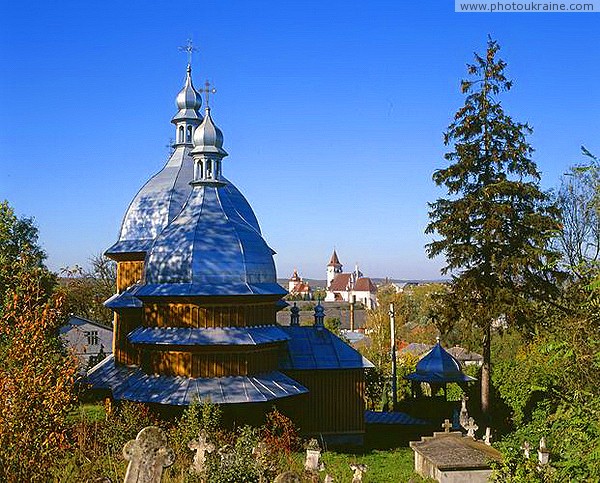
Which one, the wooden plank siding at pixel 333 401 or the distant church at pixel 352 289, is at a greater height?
the distant church at pixel 352 289

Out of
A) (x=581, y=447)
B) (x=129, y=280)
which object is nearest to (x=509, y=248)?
(x=129, y=280)

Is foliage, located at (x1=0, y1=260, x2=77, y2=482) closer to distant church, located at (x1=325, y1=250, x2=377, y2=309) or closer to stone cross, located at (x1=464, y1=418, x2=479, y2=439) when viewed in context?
stone cross, located at (x1=464, y1=418, x2=479, y2=439)

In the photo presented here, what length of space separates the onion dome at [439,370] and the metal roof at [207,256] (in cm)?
894

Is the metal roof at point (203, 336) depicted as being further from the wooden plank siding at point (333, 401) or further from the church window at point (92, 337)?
the church window at point (92, 337)

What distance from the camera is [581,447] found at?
28.5 ft

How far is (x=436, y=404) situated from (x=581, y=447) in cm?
1862

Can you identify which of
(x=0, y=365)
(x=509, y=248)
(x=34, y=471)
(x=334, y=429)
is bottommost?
(x=334, y=429)

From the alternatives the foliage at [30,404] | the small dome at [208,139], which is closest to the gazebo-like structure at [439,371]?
the small dome at [208,139]

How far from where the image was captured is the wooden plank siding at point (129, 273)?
2402 centimetres

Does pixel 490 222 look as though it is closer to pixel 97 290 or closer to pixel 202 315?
pixel 202 315

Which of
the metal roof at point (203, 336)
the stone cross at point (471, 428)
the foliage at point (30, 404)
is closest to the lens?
the foliage at point (30, 404)

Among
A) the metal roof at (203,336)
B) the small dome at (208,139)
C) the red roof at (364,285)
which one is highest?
the red roof at (364,285)

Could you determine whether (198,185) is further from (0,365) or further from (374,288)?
(374,288)

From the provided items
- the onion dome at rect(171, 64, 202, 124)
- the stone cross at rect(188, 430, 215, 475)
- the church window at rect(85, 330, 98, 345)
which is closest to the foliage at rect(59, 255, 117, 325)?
the church window at rect(85, 330, 98, 345)
